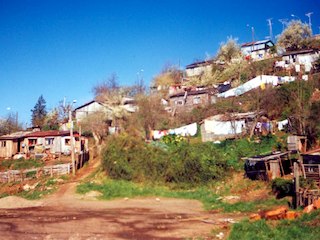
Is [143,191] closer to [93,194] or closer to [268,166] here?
[93,194]

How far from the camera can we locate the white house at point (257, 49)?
69.0 metres

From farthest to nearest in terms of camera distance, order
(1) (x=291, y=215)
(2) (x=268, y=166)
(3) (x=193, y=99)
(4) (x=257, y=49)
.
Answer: (4) (x=257, y=49), (3) (x=193, y=99), (2) (x=268, y=166), (1) (x=291, y=215)

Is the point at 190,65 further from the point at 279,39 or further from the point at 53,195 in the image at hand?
the point at 53,195

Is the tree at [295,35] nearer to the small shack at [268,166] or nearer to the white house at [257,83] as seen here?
the white house at [257,83]

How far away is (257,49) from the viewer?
70.6 meters

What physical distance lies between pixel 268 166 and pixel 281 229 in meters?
12.1

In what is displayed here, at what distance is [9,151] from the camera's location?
4269cm

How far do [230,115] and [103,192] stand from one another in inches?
687

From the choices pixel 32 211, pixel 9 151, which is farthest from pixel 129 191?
pixel 9 151

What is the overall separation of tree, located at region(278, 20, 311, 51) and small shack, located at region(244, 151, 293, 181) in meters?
41.6

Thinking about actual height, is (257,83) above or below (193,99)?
above

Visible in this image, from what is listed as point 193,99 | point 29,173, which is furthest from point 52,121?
point 29,173

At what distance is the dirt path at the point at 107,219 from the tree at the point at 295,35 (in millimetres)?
48380

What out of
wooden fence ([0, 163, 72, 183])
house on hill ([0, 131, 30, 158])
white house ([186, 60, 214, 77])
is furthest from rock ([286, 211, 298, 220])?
white house ([186, 60, 214, 77])
